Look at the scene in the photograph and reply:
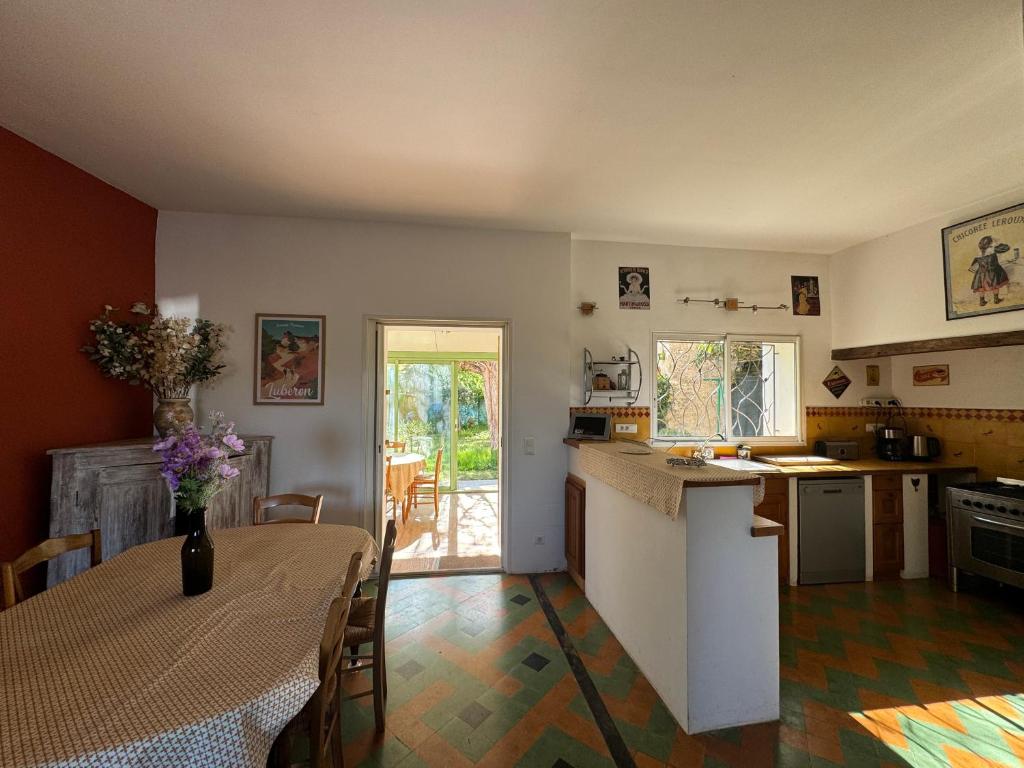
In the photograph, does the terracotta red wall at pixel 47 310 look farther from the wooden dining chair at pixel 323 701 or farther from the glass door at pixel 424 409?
the glass door at pixel 424 409

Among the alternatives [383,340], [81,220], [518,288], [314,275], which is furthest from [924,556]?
[81,220]

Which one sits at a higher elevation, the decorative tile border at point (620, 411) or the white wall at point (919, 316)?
the white wall at point (919, 316)

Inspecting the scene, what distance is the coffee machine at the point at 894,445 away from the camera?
334 cm

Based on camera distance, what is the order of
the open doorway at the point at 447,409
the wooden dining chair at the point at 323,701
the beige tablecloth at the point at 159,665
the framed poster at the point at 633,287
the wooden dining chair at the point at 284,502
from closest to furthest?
the beige tablecloth at the point at 159,665, the wooden dining chair at the point at 323,701, the wooden dining chair at the point at 284,502, the framed poster at the point at 633,287, the open doorway at the point at 447,409

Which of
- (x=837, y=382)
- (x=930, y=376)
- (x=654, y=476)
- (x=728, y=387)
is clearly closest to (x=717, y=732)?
(x=654, y=476)

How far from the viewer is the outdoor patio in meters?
3.32

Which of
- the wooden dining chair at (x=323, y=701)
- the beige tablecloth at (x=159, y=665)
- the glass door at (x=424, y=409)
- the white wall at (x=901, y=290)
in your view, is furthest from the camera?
the glass door at (x=424, y=409)

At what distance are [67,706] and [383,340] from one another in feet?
8.33

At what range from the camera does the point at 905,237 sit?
3.18m

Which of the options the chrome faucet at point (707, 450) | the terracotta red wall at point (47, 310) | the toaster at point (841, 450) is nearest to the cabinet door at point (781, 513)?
the chrome faucet at point (707, 450)

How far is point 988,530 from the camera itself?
2.64 m

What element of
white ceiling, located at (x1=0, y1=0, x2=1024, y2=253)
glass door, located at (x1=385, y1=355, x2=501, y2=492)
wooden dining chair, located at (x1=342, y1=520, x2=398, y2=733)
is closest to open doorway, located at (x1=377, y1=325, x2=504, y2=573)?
glass door, located at (x1=385, y1=355, x2=501, y2=492)

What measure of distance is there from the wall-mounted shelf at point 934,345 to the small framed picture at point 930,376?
404 mm

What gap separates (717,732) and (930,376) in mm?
3559
